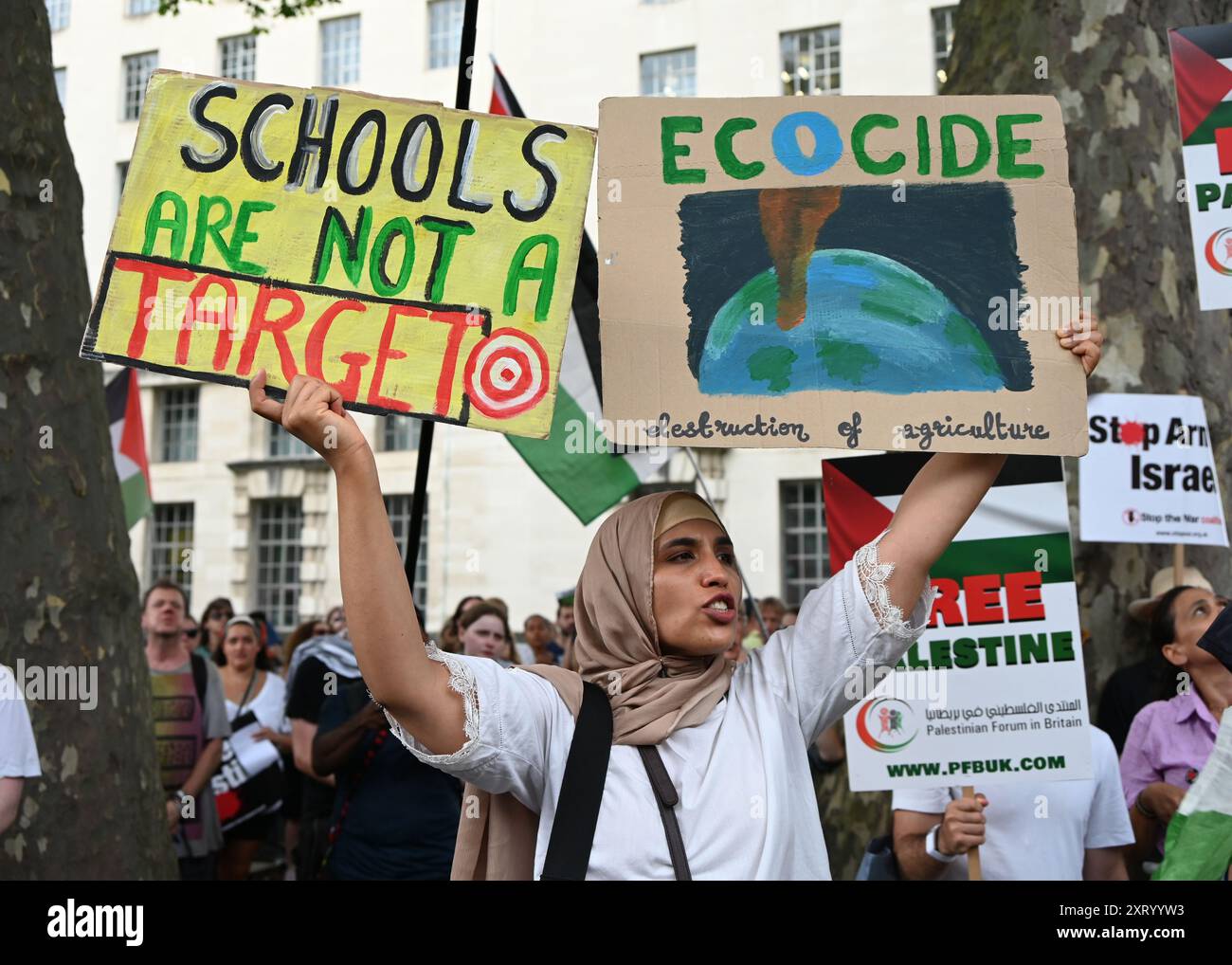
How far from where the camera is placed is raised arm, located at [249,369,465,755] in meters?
2.31

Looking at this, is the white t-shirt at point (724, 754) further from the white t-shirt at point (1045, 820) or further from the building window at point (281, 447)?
the building window at point (281, 447)

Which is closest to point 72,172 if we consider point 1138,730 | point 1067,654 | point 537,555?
point 1067,654

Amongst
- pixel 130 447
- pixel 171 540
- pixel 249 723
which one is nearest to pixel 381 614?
pixel 249 723

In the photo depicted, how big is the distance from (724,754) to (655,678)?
0.21 m

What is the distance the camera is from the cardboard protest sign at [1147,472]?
17.4ft

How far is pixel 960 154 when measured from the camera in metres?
2.89

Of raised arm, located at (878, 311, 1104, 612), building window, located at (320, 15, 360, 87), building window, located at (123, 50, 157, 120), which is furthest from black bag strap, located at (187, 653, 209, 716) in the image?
building window, located at (123, 50, 157, 120)

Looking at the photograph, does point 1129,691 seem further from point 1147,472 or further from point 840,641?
point 840,641

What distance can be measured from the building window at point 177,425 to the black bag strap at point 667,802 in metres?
29.0

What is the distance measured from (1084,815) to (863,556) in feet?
5.57

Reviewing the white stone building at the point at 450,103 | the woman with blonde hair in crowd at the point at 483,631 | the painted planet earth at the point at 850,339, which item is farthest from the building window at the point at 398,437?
the painted planet earth at the point at 850,339

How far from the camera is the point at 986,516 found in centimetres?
402
